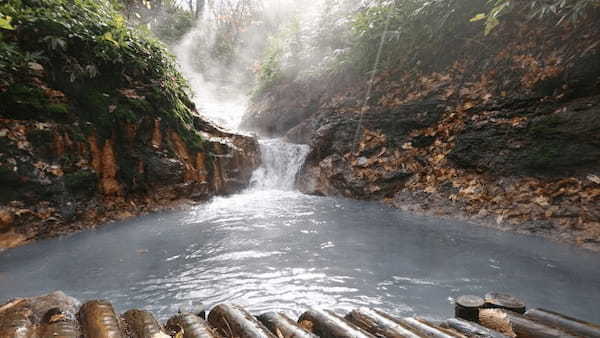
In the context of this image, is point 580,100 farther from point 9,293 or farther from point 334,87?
point 9,293

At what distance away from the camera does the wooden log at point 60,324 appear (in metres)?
1.38

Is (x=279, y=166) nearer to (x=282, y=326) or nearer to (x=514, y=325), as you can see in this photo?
(x=282, y=326)

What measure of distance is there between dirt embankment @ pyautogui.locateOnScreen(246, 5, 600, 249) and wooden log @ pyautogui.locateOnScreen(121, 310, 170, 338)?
504 centimetres

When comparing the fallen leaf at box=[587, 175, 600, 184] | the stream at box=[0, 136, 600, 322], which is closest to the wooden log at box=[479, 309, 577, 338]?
the stream at box=[0, 136, 600, 322]

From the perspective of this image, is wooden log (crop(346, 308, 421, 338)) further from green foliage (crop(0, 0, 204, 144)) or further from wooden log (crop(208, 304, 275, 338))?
green foliage (crop(0, 0, 204, 144))

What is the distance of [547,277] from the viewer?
9.53ft

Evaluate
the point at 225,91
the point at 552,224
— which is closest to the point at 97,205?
the point at 552,224

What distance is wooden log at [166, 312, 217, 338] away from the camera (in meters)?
1.52

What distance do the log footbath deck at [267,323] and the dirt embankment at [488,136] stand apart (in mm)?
2977

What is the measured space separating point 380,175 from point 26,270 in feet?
21.5

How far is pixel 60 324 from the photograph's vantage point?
1461 millimetres

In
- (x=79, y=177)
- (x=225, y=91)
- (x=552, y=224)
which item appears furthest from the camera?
(x=225, y=91)

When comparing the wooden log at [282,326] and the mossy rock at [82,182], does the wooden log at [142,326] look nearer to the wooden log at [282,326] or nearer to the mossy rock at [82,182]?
the wooden log at [282,326]

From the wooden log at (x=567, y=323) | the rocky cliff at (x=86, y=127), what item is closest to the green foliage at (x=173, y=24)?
the rocky cliff at (x=86, y=127)
